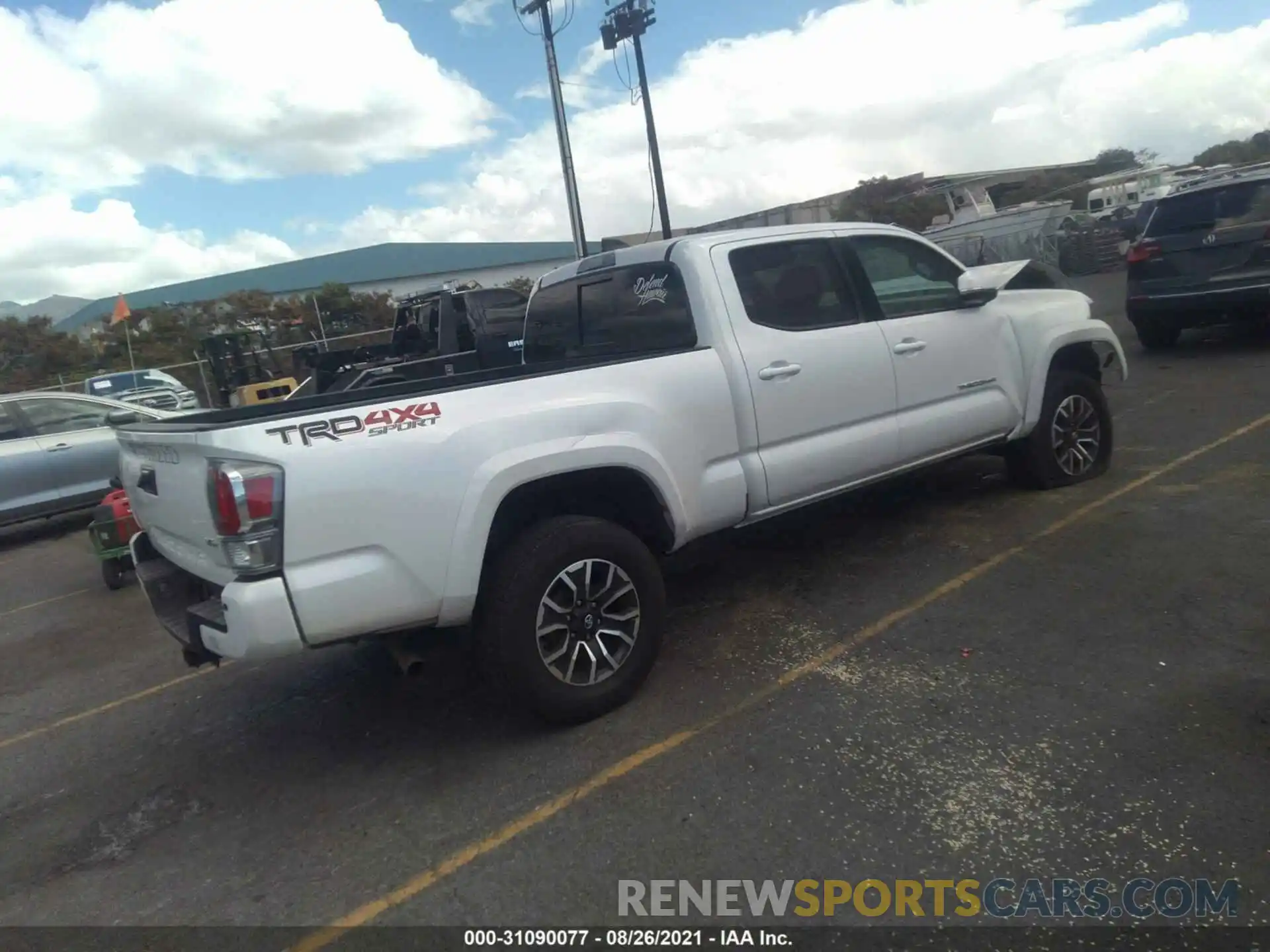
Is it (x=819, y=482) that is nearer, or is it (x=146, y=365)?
(x=819, y=482)

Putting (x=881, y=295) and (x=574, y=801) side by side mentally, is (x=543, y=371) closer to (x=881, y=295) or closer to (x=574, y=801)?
(x=574, y=801)

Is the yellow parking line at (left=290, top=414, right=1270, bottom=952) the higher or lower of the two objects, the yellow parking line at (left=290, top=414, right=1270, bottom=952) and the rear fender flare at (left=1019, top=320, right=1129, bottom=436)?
the lower

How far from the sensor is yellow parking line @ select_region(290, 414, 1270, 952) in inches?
110

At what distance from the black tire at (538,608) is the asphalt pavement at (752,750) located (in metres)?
0.17

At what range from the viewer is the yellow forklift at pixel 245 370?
54.3ft

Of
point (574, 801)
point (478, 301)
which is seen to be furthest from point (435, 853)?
point (478, 301)

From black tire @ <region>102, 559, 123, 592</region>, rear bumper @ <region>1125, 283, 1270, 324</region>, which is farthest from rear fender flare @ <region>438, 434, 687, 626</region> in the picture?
rear bumper @ <region>1125, 283, 1270, 324</region>

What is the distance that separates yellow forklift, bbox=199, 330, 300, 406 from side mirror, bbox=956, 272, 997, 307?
13.8 metres

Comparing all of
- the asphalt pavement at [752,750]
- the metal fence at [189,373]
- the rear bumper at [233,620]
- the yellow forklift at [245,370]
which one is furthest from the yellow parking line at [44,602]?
the metal fence at [189,373]

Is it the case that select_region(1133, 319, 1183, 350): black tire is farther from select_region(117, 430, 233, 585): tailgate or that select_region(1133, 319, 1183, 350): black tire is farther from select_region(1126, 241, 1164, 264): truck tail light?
select_region(117, 430, 233, 585): tailgate

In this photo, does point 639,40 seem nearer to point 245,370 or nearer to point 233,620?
point 245,370

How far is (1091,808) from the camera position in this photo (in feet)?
9.36

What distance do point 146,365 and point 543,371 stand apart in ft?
90.0

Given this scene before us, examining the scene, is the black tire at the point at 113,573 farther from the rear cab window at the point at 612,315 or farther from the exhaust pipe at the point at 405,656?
the exhaust pipe at the point at 405,656
